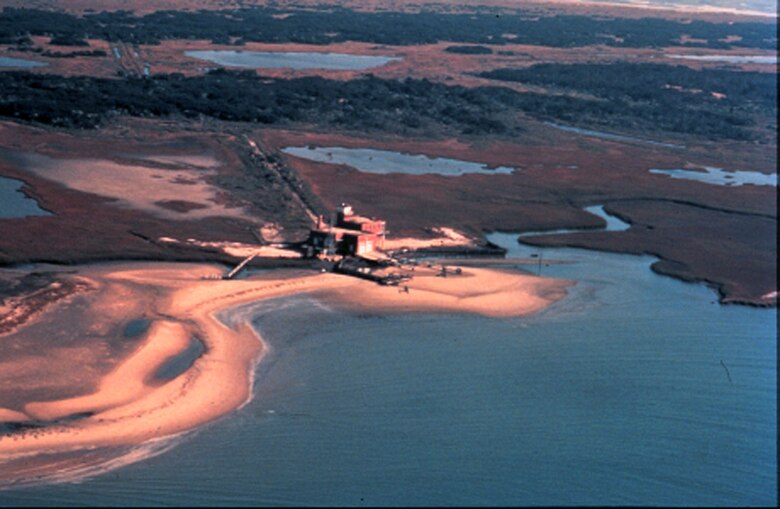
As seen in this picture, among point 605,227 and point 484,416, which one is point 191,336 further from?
point 605,227

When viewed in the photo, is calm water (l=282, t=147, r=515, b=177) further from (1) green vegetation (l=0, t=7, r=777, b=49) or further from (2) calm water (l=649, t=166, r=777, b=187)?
(1) green vegetation (l=0, t=7, r=777, b=49)

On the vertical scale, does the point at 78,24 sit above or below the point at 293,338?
above

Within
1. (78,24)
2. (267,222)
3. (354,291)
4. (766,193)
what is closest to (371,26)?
(78,24)

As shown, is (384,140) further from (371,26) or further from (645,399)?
(371,26)

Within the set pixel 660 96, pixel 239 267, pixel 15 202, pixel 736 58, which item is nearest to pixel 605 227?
pixel 239 267

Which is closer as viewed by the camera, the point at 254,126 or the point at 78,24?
the point at 254,126

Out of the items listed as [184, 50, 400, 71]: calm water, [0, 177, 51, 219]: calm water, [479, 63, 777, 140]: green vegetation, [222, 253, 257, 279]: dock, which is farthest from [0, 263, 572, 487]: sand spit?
[184, 50, 400, 71]: calm water

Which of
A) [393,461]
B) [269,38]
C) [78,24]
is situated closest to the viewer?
[393,461]
